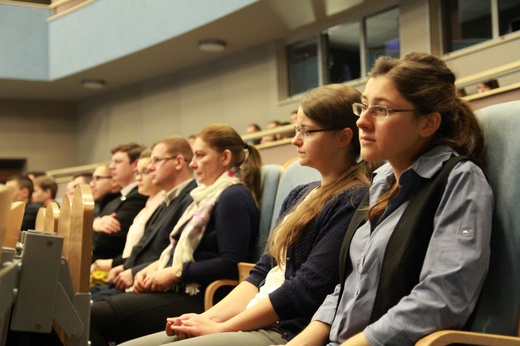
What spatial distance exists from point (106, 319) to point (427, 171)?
1.64 meters

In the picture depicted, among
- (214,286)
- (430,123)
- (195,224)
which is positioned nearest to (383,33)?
(195,224)

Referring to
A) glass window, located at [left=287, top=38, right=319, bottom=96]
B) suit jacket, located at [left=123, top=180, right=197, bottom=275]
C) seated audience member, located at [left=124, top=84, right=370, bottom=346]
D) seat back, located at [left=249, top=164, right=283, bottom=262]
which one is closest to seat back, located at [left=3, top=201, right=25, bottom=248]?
seated audience member, located at [left=124, top=84, right=370, bottom=346]

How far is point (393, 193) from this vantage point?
5.67 feet

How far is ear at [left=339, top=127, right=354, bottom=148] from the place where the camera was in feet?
7.09

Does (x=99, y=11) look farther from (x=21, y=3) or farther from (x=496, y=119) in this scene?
(x=496, y=119)

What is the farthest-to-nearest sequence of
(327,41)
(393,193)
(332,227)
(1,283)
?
(327,41) < (332,227) < (393,193) < (1,283)

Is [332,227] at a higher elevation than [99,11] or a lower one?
lower

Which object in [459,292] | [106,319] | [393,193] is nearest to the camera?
[459,292]

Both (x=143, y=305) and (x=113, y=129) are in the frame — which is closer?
(x=143, y=305)

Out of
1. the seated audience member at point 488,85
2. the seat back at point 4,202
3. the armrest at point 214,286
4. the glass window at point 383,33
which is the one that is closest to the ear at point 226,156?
the armrest at point 214,286

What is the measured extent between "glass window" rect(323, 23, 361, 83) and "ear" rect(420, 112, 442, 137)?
22.4ft

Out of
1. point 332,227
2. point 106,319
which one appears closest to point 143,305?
point 106,319

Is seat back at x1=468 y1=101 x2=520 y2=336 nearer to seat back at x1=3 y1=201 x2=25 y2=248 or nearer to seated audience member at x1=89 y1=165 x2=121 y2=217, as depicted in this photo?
seat back at x1=3 y1=201 x2=25 y2=248

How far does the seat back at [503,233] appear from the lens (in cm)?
157
